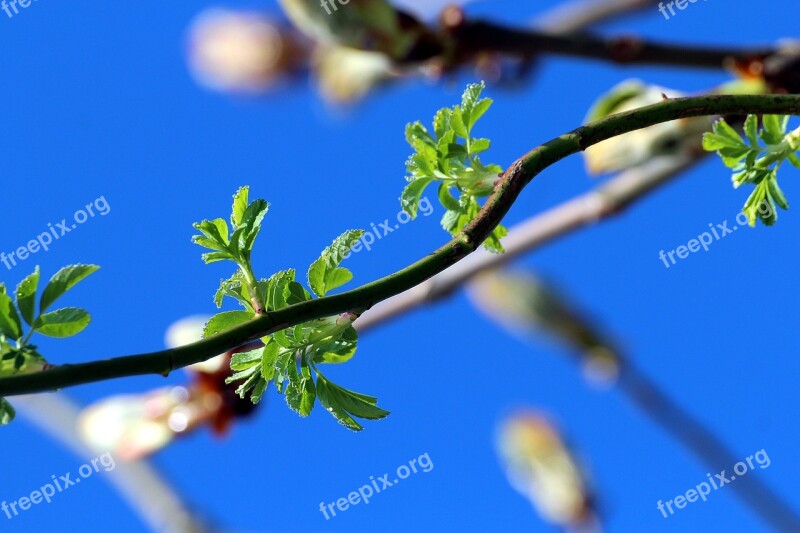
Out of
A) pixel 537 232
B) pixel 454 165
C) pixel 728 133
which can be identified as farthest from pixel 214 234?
pixel 537 232

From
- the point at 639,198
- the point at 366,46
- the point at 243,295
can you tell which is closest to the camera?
the point at 243,295

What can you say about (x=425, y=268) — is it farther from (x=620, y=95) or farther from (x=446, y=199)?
(x=620, y=95)

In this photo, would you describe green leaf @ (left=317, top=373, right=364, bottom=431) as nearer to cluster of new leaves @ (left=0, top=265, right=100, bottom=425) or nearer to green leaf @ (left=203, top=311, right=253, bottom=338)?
green leaf @ (left=203, top=311, right=253, bottom=338)

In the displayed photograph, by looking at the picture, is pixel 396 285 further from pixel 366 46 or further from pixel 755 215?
pixel 366 46

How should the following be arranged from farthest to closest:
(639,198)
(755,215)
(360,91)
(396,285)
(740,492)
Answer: (360,91) < (740,492) < (639,198) < (755,215) < (396,285)

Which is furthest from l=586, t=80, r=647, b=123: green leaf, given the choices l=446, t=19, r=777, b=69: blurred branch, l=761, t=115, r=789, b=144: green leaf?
l=761, t=115, r=789, b=144: green leaf

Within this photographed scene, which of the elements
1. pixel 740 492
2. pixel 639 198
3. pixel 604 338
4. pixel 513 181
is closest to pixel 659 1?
pixel 639 198
